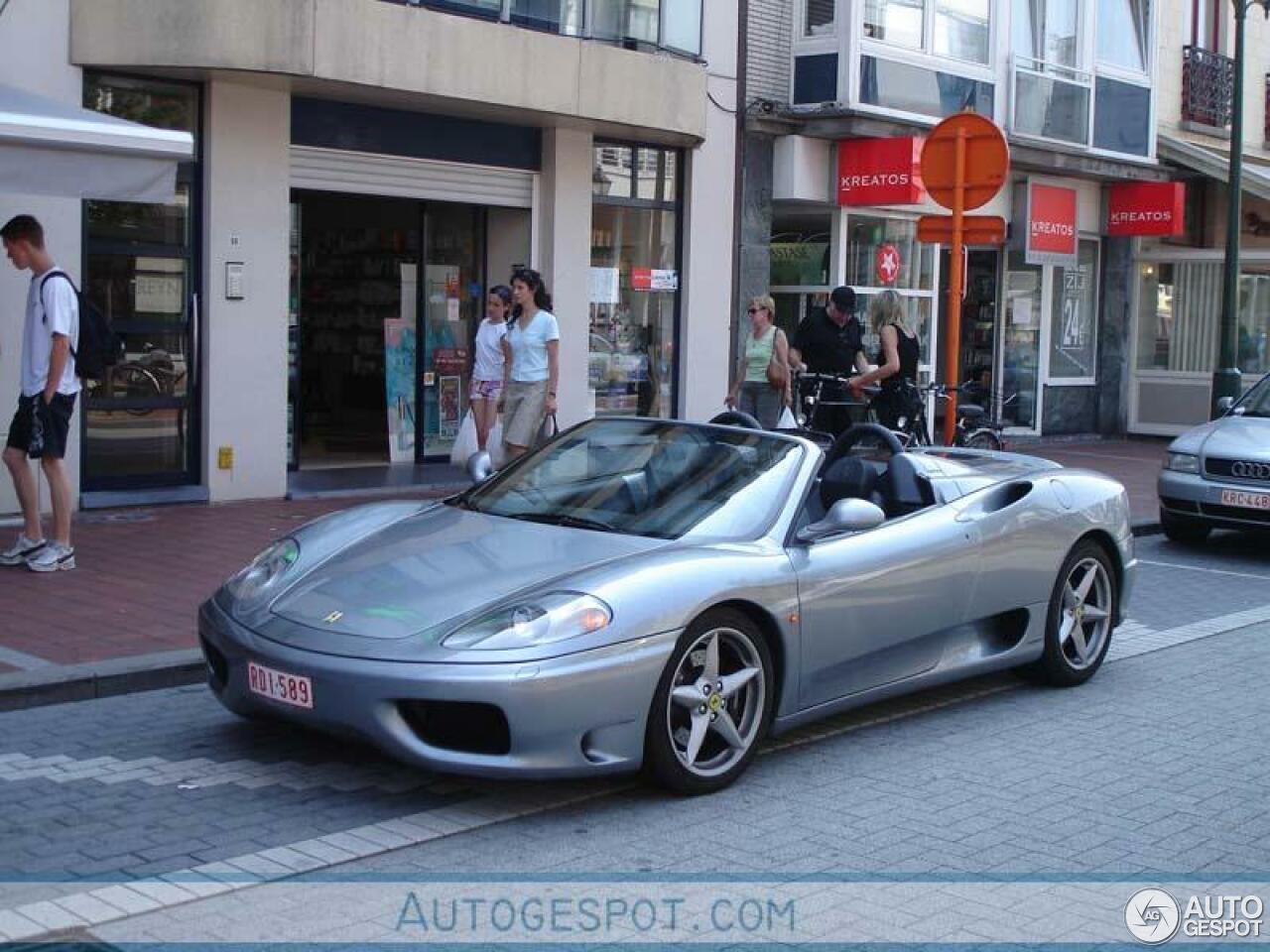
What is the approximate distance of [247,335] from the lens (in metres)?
12.8

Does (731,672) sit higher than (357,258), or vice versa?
(357,258)

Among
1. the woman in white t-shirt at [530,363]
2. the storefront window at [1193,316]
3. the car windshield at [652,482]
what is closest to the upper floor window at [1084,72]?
the storefront window at [1193,316]

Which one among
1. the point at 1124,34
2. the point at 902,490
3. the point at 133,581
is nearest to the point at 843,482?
the point at 902,490

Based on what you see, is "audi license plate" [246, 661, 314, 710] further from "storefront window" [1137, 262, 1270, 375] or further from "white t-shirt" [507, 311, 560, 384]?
"storefront window" [1137, 262, 1270, 375]

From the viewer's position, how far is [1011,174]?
20.5 meters

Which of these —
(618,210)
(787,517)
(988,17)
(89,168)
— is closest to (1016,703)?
(787,517)

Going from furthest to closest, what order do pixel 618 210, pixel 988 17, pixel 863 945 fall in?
pixel 988 17 < pixel 618 210 < pixel 863 945

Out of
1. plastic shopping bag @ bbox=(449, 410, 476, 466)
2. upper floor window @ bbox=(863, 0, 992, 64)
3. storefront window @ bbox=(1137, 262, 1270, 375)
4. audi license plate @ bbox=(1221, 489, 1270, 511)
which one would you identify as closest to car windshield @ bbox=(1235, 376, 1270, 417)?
audi license plate @ bbox=(1221, 489, 1270, 511)

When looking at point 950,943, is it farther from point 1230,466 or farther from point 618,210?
point 618,210

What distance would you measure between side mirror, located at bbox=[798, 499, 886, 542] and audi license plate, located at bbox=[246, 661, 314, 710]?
1962 millimetres

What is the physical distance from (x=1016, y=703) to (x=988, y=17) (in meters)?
13.6

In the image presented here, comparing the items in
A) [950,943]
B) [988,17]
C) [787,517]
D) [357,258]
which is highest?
[988,17]

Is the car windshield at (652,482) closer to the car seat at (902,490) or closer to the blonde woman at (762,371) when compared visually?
the car seat at (902,490)

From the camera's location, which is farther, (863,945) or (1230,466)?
(1230,466)
